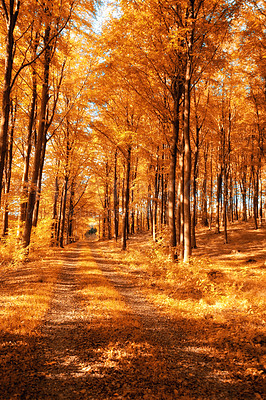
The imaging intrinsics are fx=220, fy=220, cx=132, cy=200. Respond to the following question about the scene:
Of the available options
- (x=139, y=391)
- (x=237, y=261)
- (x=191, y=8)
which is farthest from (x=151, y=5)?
(x=237, y=261)

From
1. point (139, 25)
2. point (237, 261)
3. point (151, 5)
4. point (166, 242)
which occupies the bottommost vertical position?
point (237, 261)

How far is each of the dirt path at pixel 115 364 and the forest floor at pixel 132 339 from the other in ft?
0.05

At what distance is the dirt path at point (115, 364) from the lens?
3.12 metres

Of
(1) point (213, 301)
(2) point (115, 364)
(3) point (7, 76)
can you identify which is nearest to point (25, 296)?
(2) point (115, 364)

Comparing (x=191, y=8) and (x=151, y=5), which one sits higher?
(x=151, y=5)

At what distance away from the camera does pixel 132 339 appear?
14.5ft

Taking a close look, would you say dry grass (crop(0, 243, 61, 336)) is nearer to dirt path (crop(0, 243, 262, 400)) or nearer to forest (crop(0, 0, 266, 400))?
forest (crop(0, 0, 266, 400))

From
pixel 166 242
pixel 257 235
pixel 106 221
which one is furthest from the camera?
pixel 106 221

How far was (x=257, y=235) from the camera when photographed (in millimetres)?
21672

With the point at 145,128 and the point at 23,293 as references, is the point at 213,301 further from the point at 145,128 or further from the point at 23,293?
the point at 145,128

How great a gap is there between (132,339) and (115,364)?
806 millimetres

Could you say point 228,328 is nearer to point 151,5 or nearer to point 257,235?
point 151,5

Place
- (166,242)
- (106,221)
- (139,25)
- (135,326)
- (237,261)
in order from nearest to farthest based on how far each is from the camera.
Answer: (135,326) → (139,25) → (166,242) → (237,261) → (106,221)

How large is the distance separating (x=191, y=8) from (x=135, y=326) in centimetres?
1204
